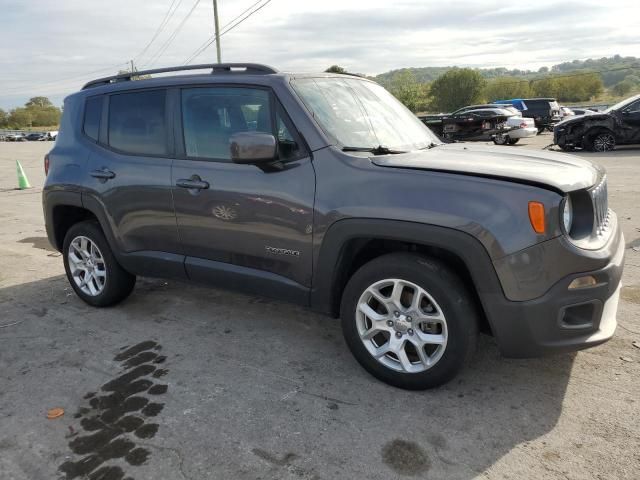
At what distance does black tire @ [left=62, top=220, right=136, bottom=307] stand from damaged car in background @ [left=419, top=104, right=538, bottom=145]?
50.8ft

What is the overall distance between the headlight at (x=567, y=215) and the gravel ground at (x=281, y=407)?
98 centimetres

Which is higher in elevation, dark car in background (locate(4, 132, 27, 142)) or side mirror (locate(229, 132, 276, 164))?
side mirror (locate(229, 132, 276, 164))

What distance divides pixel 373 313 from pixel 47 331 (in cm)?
274

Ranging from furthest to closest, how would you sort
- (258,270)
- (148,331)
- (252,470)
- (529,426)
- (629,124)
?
(629,124) → (148,331) → (258,270) → (529,426) → (252,470)

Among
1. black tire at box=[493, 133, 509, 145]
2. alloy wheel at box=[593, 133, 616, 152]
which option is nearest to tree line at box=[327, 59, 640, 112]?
black tire at box=[493, 133, 509, 145]

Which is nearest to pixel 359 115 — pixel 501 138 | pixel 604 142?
pixel 604 142

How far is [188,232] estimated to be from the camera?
3.72 metres

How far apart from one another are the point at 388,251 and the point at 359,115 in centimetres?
101

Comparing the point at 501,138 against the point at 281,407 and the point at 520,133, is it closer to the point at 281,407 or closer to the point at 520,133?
the point at 520,133

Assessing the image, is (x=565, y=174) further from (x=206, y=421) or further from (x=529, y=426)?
(x=206, y=421)

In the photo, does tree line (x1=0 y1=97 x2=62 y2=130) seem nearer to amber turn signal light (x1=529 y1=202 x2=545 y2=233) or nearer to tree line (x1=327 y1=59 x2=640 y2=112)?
tree line (x1=327 y1=59 x2=640 y2=112)

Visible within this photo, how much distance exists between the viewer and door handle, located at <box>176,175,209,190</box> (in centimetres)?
353

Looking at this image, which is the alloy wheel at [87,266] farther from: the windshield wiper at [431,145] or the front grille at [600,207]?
the front grille at [600,207]

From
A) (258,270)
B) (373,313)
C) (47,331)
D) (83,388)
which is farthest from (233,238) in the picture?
(47,331)
